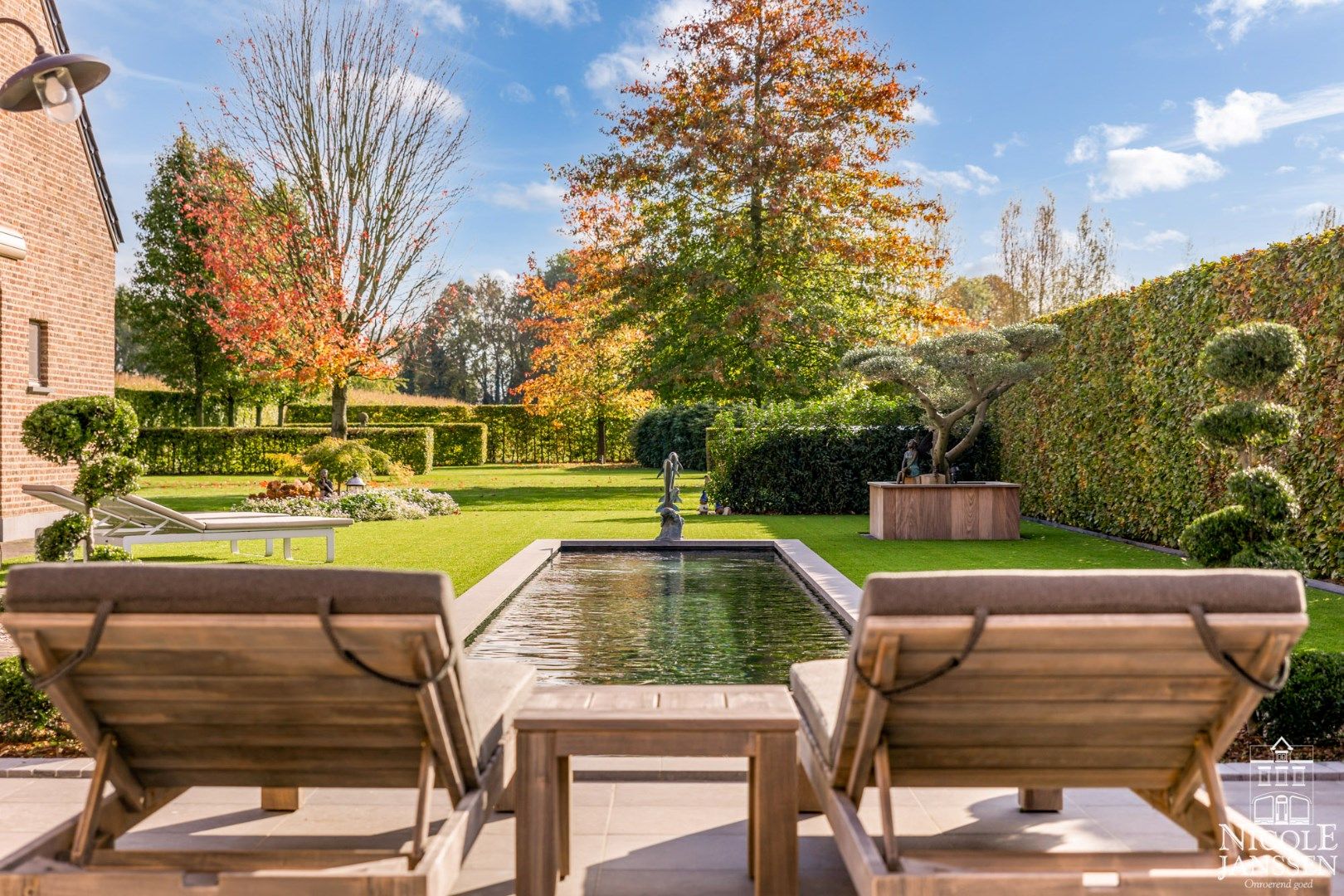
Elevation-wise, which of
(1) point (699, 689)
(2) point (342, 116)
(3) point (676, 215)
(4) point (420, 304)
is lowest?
(1) point (699, 689)

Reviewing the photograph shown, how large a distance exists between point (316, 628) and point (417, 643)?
22 centimetres

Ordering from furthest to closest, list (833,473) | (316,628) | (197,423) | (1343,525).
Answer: (197,423) < (833,473) < (1343,525) < (316,628)

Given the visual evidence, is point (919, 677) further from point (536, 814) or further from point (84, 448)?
point (84, 448)

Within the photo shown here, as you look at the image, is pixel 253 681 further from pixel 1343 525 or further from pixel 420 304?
pixel 420 304

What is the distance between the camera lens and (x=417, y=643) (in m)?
2.31

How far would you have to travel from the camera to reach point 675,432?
28.8 metres

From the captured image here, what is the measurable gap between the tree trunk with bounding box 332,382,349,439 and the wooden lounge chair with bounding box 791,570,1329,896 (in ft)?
58.0

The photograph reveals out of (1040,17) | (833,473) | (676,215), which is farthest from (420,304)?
(1040,17)

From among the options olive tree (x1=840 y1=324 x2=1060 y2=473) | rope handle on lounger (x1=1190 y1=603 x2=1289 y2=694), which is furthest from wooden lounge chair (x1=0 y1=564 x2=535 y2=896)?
olive tree (x1=840 y1=324 x2=1060 y2=473)

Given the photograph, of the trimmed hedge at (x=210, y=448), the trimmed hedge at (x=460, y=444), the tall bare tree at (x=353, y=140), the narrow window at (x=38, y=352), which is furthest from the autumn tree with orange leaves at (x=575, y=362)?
the narrow window at (x=38, y=352)

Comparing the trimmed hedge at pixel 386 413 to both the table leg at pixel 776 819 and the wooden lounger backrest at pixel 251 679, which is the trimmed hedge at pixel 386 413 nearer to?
the wooden lounger backrest at pixel 251 679

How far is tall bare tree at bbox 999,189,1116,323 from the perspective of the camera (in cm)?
3044

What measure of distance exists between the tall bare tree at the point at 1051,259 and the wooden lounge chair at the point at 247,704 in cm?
3032

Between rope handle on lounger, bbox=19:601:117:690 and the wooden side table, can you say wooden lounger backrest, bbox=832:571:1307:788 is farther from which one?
rope handle on lounger, bbox=19:601:117:690
